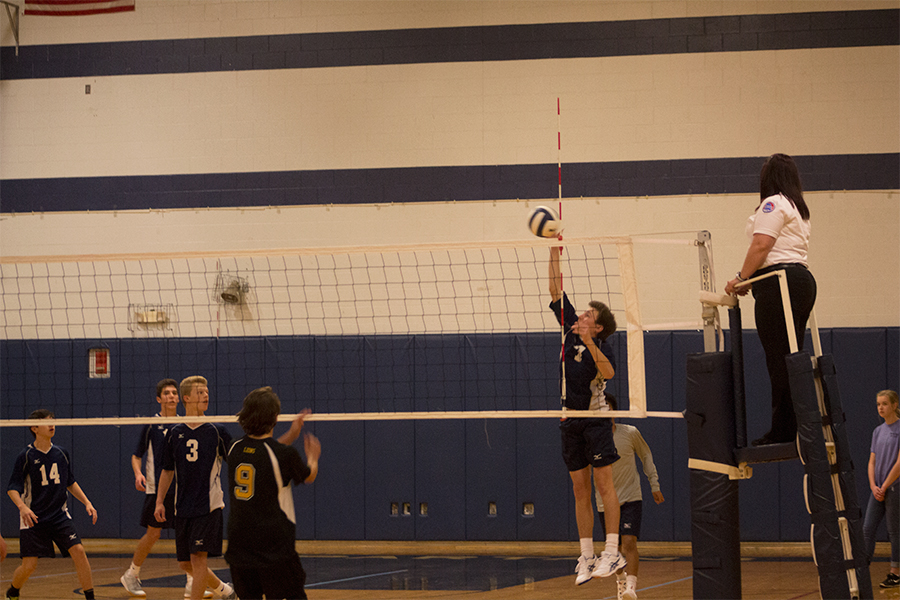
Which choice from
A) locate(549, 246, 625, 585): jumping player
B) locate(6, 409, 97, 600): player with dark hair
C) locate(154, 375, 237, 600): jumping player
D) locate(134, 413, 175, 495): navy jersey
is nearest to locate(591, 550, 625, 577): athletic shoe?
locate(549, 246, 625, 585): jumping player

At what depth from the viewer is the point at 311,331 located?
1070 centimetres

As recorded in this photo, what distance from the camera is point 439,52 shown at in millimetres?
10766

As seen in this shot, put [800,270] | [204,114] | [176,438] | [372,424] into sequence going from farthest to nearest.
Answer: [204,114]
[372,424]
[176,438]
[800,270]

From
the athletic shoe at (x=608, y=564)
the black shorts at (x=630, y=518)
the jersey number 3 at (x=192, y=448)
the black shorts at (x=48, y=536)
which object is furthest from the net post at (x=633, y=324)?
the black shorts at (x=48, y=536)

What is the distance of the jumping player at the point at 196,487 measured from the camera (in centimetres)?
663

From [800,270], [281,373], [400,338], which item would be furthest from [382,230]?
[800,270]

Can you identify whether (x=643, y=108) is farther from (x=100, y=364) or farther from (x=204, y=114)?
(x=100, y=364)

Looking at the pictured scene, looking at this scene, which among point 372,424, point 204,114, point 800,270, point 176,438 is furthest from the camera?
point 204,114

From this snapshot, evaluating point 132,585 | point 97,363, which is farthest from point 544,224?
point 97,363

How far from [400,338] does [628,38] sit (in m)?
4.51

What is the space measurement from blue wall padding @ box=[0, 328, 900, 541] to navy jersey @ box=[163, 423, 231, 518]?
3039 mm

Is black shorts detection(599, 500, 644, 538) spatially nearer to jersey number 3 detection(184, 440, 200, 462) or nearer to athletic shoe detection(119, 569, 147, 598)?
jersey number 3 detection(184, 440, 200, 462)

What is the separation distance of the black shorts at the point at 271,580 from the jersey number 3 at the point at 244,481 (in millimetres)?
350

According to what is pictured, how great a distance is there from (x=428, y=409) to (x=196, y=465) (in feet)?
12.4
